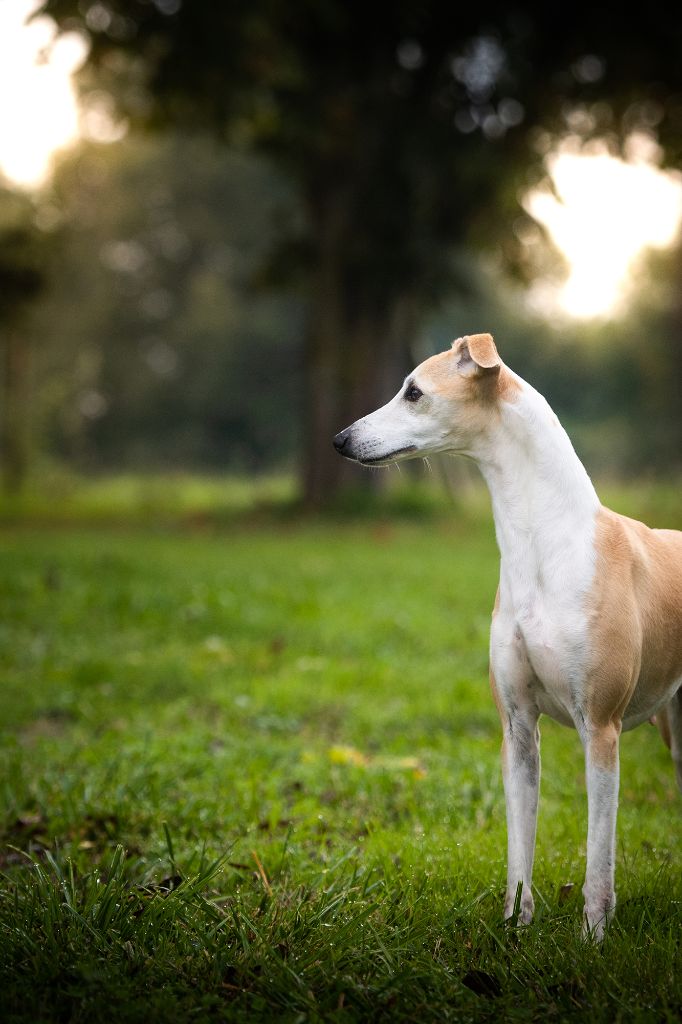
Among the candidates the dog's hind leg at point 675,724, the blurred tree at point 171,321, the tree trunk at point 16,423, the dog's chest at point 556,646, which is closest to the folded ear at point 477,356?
the dog's chest at point 556,646

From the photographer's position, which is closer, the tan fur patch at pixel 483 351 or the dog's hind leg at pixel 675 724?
the tan fur patch at pixel 483 351

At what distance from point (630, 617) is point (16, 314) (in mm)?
12977

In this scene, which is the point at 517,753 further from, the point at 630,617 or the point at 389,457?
the point at 389,457

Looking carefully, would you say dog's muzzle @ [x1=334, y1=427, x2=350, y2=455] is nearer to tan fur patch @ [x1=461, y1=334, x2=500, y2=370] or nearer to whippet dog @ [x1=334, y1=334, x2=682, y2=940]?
whippet dog @ [x1=334, y1=334, x2=682, y2=940]

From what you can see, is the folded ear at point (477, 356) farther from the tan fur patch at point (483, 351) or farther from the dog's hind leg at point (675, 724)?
the dog's hind leg at point (675, 724)

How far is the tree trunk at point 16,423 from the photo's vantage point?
2169 cm

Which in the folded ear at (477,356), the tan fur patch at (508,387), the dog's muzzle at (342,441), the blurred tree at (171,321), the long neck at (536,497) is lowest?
the long neck at (536,497)

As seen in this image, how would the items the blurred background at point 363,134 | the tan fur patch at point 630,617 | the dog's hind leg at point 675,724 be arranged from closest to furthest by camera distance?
the tan fur patch at point 630,617, the dog's hind leg at point 675,724, the blurred background at point 363,134

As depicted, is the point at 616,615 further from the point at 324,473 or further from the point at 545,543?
the point at 324,473

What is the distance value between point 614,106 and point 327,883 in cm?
1480

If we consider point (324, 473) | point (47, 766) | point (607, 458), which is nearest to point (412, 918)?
point (47, 766)

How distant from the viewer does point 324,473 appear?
16375 millimetres

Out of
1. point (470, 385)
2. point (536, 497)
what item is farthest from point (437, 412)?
point (536, 497)

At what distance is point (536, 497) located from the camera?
2.93m
